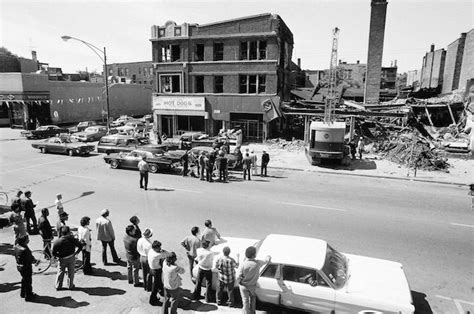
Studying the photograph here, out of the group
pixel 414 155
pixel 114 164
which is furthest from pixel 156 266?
pixel 414 155

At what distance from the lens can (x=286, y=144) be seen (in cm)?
2992

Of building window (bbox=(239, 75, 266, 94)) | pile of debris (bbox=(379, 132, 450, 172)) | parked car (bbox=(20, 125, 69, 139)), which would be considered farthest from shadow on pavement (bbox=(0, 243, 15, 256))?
parked car (bbox=(20, 125, 69, 139))

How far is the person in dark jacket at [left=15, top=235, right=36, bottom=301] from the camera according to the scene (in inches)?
275

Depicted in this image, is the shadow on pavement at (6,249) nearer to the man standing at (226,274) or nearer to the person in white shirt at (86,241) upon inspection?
the person in white shirt at (86,241)

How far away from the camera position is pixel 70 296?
7352 millimetres

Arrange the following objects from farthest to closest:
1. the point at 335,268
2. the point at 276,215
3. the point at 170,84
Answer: the point at 170,84 → the point at 276,215 → the point at 335,268

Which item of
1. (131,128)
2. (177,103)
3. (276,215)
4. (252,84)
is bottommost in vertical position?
(276,215)

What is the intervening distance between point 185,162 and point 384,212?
420 inches

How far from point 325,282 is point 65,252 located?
18.2 ft

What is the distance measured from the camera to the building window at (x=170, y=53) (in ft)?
114

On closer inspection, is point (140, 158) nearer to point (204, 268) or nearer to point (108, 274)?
point (108, 274)

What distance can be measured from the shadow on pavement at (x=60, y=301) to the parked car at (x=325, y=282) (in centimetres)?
310

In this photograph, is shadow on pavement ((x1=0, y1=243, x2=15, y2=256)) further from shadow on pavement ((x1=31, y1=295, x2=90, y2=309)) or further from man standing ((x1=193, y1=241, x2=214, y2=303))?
man standing ((x1=193, y1=241, x2=214, y2=303))

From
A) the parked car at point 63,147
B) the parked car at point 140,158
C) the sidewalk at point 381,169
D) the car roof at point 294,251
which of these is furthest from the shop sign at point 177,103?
the car roof at point 294,251
